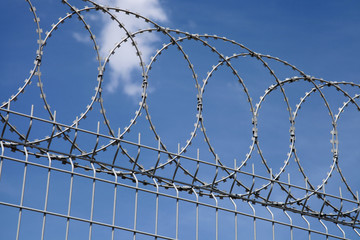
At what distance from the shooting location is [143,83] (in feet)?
41.5

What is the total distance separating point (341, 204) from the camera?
47.9 feet

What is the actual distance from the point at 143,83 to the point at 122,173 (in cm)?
165

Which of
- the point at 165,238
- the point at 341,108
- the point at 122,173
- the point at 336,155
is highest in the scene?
the point at 341,108

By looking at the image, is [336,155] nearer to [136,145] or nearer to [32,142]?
[136,145]

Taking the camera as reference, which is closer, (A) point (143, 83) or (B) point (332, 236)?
(A) point (143, 83)

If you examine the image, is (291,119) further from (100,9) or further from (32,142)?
(32,142)

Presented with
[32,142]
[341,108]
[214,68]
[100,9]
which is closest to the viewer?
[32,142]

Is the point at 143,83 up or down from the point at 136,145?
up

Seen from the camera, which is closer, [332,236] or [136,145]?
[136,145]

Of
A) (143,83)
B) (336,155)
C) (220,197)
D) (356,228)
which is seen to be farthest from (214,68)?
(356,228)

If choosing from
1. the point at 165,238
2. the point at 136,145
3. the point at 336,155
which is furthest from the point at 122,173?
the point at 336,155

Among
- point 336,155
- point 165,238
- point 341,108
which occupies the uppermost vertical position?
point 341,108

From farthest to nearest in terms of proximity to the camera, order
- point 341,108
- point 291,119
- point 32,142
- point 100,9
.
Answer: point 341,108 → point 291,119 → point 100,9 → point 32,142

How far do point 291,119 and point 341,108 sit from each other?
1.63m
